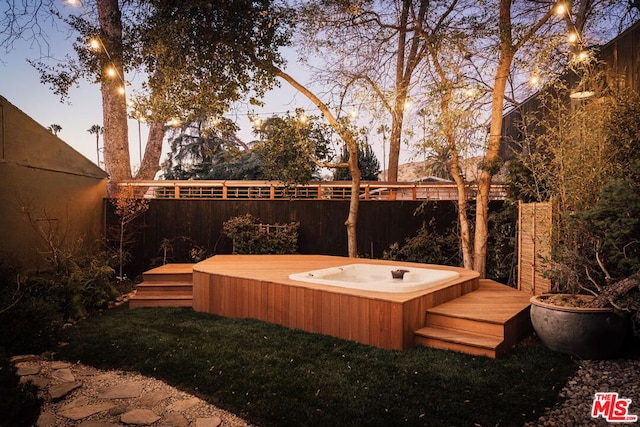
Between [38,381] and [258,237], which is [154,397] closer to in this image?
[38,381]

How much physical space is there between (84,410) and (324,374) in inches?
63.1

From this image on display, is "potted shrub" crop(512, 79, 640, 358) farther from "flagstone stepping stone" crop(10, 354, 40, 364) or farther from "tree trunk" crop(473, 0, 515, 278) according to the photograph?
"flagstone stepping stone" crop(10, 354, 40, 364)

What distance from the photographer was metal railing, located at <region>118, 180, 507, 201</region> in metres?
8.24

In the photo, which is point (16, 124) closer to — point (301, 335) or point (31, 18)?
point (31, 18)

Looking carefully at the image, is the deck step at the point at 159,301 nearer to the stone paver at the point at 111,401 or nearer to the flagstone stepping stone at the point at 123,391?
the stone paver at the point at 111,401

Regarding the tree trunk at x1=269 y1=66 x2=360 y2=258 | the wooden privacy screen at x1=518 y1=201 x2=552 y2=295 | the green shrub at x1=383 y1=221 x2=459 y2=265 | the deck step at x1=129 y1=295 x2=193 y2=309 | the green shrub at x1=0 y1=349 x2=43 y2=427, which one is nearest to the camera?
the green shrub at x1=0 y1=349 x2=43 y2=427

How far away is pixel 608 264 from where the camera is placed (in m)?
3.88

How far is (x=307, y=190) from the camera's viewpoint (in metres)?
8.45

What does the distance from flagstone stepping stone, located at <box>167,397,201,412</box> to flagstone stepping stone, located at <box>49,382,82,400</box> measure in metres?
0.79

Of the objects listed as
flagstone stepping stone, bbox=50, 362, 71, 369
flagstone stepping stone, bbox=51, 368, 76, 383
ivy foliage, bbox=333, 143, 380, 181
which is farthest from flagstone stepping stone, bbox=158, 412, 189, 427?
ivy foliage, bbox=333, 143, 380, 181

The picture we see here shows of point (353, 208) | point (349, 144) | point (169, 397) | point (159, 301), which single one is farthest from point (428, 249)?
point (169, 397)

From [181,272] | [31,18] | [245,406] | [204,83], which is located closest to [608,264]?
[245,406]

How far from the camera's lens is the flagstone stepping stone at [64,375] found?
3209mm

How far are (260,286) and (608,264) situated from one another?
133 inches
